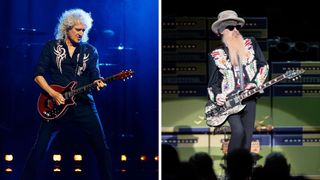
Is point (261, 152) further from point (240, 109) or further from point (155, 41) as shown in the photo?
point (155, 41)

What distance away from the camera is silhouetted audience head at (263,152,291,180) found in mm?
8688

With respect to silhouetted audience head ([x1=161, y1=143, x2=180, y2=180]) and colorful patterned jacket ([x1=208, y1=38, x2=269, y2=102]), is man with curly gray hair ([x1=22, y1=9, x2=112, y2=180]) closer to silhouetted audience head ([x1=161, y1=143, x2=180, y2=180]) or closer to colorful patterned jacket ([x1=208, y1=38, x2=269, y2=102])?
silhouetted audience head ([x1=161, y1=143, x2=180, y2=180])

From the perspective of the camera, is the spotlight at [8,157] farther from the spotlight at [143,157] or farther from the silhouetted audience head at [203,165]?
the silhouetted audience head at [203,165]

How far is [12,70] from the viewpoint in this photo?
8.04 meters

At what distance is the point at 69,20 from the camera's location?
8.10 meters

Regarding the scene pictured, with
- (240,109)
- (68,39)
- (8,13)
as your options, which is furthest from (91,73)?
(240,109)

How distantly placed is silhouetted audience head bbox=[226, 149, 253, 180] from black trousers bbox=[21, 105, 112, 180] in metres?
1.35

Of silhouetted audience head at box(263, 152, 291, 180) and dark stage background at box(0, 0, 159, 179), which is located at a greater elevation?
dark stage background at box(0, 0, 159, 179)

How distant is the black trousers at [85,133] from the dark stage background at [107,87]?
6cm

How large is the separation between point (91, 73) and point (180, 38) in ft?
4.14

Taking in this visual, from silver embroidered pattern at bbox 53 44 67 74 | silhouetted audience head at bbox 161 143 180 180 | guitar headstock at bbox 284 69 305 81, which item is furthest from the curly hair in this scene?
guitar headstock at bbox 284 69 305 81

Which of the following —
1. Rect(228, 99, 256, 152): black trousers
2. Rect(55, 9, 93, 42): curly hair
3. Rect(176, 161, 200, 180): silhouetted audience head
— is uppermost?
Rect(55, 9, 93, 42): curly hair

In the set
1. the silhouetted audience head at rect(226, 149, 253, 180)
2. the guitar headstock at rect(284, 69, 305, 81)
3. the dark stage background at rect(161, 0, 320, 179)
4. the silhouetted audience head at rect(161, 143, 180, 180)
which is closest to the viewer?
the silhouetted audience head at rect(226, 149, 253, 180)

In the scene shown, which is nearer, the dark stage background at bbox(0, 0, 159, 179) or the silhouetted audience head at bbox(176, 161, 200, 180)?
the dark stage background at bbox(0, 0, 159, 179)
